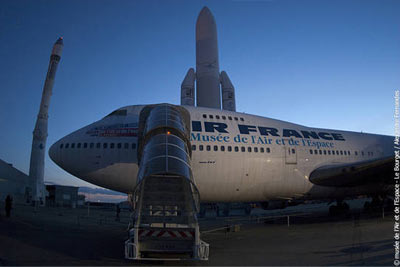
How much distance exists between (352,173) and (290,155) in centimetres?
372

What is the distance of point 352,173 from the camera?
16.2 m

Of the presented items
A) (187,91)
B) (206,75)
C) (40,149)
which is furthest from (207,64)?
(40,149)

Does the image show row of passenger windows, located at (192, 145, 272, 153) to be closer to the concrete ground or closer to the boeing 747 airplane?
the boeing 747 airplane

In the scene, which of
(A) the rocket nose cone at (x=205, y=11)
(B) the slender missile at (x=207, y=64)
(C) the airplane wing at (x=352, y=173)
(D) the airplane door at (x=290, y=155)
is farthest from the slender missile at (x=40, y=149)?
(C) the airplane wing at (x=352, y=173)

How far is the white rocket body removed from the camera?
4547 cm

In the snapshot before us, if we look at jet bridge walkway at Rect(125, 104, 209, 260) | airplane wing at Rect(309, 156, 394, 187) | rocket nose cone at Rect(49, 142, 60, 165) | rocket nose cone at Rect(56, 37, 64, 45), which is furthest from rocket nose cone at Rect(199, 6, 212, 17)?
jet bridge walkway at Rect(125, 104, 209, 260)

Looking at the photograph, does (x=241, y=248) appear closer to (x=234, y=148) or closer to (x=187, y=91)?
(x=234, y=148)

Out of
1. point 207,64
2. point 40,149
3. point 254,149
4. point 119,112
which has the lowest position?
point 254,149

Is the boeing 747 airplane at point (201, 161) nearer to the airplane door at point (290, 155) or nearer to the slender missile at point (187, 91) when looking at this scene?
the airplane door at point (290, 155)

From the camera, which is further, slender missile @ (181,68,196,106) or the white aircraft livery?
slender missile @ (181,68,196,106)

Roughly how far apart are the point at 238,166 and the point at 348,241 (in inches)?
226

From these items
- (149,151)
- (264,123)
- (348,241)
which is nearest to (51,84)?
(264,123)

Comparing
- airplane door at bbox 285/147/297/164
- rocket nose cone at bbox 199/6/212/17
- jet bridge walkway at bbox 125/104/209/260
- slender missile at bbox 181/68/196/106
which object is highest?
rocket nose cone at bbox 199/6/212/17

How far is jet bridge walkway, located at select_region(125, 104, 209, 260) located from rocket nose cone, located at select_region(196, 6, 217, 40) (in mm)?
40221
